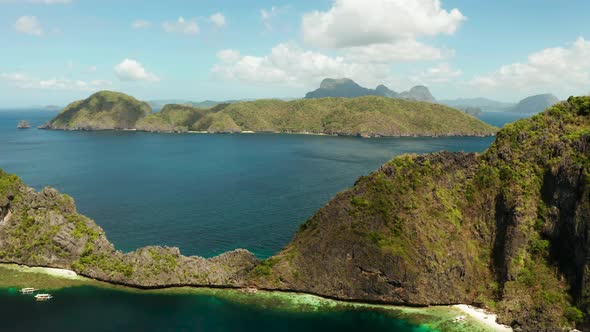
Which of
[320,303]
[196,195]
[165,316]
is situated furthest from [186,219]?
[320,303]

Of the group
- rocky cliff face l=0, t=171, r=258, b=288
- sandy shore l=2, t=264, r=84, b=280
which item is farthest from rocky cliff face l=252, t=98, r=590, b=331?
sandy shore l=2, t=264, r=84, b=280

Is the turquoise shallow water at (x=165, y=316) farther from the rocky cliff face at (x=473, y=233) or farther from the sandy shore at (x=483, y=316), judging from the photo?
the sandy shore at (x=483, y=316)

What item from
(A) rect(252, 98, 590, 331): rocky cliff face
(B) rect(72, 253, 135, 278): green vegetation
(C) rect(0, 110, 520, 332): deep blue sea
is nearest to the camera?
(C) rect(0, 110, 520, 332): deep blue sea

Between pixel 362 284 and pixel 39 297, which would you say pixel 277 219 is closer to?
pixel 362 284

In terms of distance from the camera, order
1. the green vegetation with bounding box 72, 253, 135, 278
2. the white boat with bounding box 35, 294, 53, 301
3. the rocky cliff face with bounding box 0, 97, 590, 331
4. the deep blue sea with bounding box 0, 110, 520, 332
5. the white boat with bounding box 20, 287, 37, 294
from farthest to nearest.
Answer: the green vegetation with bounding box 72, 253, 135, 278
the white boat with bounding box 20, 287, 37, 294
the white boat with bounding box 35, 294, 53, 301
the rocky cliff face with bounding box 0, 97, 590, 331
the deep blue sea with bounding box 0, 110, 520, 332

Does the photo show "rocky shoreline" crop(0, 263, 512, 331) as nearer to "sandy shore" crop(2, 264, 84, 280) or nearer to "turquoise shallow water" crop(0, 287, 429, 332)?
"sandy shore" crop(2, 264, 84, 280)

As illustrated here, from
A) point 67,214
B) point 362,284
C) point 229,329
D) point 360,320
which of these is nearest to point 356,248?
point 362,284

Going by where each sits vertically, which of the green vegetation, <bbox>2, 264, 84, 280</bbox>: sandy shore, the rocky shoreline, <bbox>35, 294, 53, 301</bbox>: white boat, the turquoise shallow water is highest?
the green vegetation
